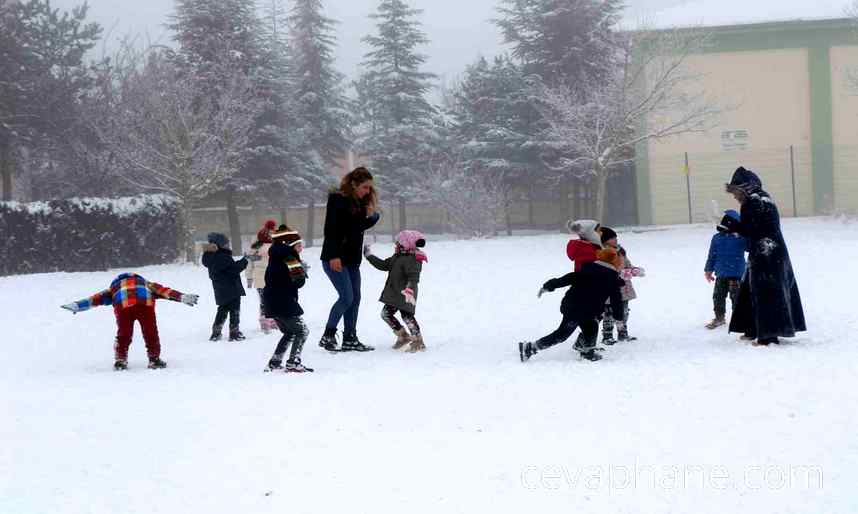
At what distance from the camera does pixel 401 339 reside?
9672 mm

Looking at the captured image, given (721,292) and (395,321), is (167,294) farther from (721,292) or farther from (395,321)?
(721,292)

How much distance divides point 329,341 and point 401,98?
3083cm

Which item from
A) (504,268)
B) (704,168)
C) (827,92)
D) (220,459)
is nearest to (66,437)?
(220,459)

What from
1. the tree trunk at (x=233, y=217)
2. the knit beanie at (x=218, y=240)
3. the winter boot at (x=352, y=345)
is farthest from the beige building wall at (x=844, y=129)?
the winter boot at (x=352, y=345)

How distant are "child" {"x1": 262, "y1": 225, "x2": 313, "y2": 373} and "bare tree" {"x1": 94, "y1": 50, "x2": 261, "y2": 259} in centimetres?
1641

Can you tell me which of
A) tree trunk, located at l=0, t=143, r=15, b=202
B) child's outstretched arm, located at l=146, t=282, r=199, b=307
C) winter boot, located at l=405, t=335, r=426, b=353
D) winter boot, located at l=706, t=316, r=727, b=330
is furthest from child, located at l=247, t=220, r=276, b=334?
tree trunk, located at l=0, t=143, r=15, b=202

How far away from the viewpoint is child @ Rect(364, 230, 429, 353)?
9.35 meters

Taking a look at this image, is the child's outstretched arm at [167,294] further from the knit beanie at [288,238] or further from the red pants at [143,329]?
the knit beanie at [288,238]

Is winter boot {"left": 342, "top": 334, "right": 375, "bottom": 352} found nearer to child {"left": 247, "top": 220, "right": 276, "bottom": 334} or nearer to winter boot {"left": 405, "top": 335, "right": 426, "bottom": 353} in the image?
winter boot {"left": 405, "top": 335, "right": 426, "bottom": 353}

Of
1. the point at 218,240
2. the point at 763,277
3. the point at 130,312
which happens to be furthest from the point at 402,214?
the point at 763,277

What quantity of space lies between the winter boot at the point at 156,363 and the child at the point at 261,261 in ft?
6.33

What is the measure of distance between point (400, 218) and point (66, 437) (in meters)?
38.4

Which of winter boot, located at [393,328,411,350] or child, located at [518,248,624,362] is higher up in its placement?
child, located at [518,248,624,362]

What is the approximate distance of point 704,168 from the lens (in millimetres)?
32656
